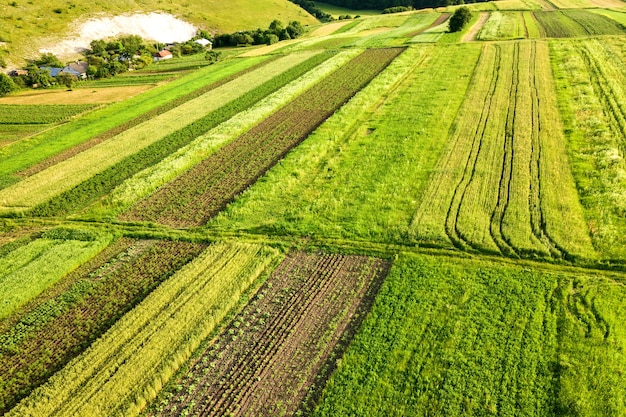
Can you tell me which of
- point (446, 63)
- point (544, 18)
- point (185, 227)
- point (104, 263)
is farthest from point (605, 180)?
point (544, 18)

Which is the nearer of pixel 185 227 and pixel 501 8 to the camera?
pixel 185 227

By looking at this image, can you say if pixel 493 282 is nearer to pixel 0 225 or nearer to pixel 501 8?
pixel 0 225

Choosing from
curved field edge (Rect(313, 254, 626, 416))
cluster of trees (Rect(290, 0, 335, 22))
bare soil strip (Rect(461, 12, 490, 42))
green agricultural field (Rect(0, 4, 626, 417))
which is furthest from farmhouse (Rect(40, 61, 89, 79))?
cluster of trees (Rect(290, 0, 335, 22))

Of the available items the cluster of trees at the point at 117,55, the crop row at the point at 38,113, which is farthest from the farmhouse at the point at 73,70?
the crop row at the point at 38,113

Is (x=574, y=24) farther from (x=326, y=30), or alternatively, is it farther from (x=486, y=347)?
(x=486, y=347)

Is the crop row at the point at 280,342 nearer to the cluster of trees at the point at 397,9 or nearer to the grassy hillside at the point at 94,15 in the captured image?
the grassy hillside at the point at 94,15

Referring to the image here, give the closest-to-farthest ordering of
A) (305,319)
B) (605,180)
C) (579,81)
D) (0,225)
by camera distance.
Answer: (305,319)
(605,180)
(0,225)
(579,81)

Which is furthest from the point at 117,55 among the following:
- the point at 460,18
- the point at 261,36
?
the point at 460,18

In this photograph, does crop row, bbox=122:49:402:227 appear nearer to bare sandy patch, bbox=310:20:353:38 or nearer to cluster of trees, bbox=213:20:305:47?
cluster of trees, bbox=213:20:305:47
